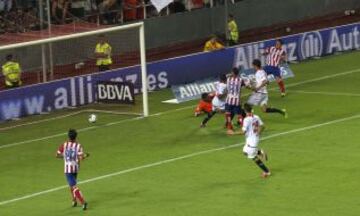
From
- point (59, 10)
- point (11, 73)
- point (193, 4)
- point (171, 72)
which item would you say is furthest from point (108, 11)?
Answer: point (11, 73)

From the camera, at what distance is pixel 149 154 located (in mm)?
29500

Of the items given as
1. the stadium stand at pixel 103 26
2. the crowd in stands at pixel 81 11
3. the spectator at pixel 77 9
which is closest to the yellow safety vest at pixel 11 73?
the stadium stand at pixel 103 26

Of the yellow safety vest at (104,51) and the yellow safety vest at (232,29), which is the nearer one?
the yellow safety vest at (104,51)

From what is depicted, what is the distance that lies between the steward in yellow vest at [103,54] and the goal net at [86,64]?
0.52ft

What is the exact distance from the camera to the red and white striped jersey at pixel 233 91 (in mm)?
31016

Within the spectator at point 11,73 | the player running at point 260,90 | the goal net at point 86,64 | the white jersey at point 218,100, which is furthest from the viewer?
the spectator at point 11,73

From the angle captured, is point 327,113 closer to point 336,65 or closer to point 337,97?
point 337,97

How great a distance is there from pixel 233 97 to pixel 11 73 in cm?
876

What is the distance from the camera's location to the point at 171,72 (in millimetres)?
39844

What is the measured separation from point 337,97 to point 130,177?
12011 millimetres

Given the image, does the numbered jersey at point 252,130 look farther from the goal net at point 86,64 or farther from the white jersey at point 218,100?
the goal net at point 86,64

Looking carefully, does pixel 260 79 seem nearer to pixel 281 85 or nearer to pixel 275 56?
pixel 281 85

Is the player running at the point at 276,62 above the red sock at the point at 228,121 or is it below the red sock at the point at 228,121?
above

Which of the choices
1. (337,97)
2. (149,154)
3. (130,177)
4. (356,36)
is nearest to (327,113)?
(337,97)
